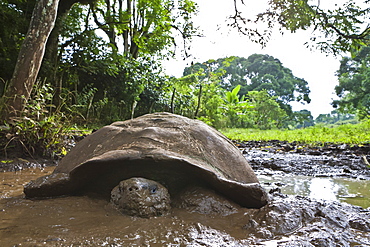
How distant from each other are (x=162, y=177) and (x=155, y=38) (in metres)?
11.6

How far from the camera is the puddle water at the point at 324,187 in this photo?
233 cm

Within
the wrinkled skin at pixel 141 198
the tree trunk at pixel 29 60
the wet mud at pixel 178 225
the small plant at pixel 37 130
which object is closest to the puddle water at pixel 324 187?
the wet mud at pixel 178 225

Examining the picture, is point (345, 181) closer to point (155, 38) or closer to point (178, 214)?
point (178, 214)

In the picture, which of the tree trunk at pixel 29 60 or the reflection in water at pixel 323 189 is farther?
the tree trunk at pixel 29 60

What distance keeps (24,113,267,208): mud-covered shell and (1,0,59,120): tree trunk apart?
1.97m

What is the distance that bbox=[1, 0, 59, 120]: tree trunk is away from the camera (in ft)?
11.9

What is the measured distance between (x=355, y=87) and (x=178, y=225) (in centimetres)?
2518

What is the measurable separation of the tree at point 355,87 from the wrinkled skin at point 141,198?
21.8 metres

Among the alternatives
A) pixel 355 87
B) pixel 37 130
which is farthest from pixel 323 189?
pixel 355 87

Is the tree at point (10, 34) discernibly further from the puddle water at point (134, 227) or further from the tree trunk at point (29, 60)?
the puddle water at point (134, 227)

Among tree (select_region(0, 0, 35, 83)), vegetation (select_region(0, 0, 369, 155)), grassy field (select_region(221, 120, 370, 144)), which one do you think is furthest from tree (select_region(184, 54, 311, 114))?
tree (select_region(0, 0, 35, 83))

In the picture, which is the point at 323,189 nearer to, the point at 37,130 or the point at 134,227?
the point at 134,227

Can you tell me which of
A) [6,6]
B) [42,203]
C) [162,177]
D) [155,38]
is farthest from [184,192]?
[155,38]

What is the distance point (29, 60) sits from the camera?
380 centimetres
